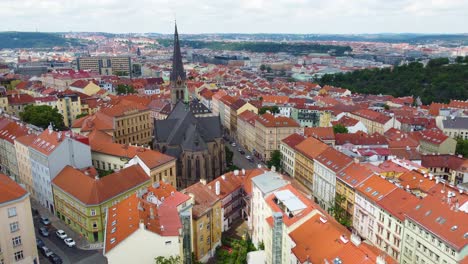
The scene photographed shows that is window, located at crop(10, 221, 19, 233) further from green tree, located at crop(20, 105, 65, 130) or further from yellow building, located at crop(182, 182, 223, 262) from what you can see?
green tree, located at crop(20, 105, 65, 130)

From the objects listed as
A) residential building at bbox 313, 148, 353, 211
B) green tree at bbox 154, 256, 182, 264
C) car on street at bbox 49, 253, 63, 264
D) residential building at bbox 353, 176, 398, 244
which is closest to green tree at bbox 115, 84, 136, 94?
residential building at bbox 313, 148, 353, 211

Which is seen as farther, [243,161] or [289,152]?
[243,161]

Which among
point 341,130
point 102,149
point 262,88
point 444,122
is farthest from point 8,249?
point 262,88

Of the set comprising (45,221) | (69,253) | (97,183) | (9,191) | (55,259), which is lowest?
(69,253)

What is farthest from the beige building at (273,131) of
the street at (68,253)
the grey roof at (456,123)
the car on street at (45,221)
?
the car on street at (45,221)

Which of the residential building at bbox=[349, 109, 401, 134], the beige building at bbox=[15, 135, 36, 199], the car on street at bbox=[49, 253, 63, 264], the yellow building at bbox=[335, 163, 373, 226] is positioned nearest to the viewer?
the car on street at bbox=[49, 253, 63, 264]

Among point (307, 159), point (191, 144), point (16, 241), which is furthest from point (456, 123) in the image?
point (16, 241)

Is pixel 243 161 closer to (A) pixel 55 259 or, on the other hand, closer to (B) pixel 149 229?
(A) pixel 55 259
